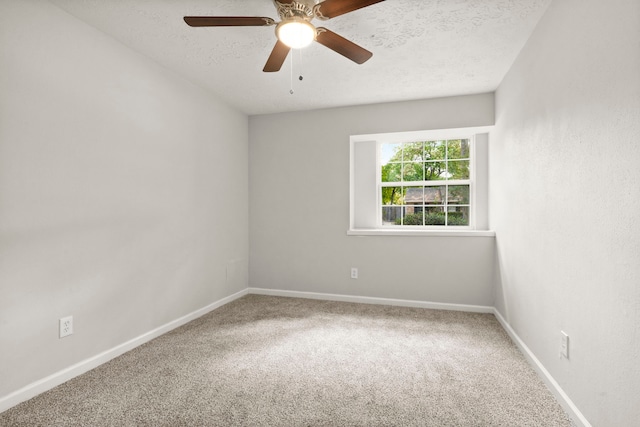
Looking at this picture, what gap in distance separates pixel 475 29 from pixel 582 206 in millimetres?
1387

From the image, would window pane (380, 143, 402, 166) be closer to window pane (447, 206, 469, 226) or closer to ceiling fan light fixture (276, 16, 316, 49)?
window pane (447, 206, 469, 226)

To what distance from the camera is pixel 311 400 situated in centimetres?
182

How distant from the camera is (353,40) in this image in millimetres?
2385

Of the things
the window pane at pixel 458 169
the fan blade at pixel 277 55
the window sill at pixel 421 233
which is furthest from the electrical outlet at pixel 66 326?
the window pane at pixel 458 169

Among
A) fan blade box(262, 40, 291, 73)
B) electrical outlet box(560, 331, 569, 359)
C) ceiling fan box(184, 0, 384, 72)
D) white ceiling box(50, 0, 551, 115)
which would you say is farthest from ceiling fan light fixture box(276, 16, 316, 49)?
electrical outlet box(560, 331, 569, 359)

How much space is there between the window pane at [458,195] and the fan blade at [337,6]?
266 cm

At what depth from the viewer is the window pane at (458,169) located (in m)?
3.72

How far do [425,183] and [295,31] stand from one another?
101 inches

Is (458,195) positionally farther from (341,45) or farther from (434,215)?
(341,45)

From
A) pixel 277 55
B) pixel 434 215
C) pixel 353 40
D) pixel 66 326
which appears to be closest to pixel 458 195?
pixel 434 215

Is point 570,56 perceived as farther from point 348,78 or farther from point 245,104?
point 245,104

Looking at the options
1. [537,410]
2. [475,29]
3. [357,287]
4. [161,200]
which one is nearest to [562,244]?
[537,410]

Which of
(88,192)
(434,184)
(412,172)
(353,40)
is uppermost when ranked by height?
(353,40)

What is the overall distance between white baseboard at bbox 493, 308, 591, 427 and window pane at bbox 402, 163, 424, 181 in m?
1.85
